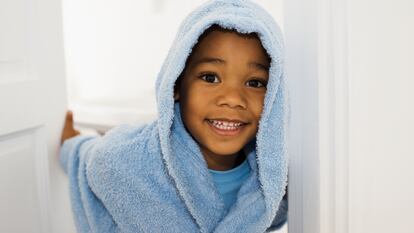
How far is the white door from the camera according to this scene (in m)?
0.69

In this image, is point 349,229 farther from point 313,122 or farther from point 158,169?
point 158,169

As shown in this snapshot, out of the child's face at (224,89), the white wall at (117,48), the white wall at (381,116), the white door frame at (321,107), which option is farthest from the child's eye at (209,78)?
the white wall at (117,48)

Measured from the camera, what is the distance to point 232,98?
704 millimetres

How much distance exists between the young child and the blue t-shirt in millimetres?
45

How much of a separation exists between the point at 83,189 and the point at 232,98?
34cm

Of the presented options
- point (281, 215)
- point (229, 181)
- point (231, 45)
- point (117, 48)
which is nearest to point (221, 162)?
point (229, 181)

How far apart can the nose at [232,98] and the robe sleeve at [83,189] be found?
0.84 feet

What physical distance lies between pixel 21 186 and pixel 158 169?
0.26 metres

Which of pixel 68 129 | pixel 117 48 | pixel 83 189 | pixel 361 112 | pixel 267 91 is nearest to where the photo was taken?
pixel 361 112

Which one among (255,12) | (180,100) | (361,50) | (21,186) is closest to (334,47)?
(361,50)

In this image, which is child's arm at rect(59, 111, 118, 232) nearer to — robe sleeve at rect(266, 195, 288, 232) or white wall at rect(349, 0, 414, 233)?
robe sleeve at rect(266, 195, 288, 232)

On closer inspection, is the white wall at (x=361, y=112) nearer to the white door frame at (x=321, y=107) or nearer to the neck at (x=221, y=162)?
the white door frame at (x=321, y=107)

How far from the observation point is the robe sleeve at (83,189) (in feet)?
2.54

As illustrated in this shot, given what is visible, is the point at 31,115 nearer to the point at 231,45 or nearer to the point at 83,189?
the point at 83,189
